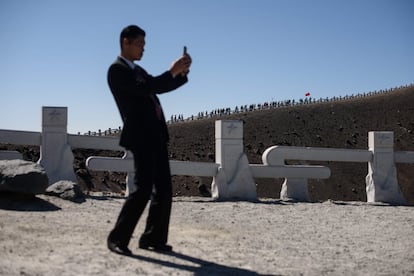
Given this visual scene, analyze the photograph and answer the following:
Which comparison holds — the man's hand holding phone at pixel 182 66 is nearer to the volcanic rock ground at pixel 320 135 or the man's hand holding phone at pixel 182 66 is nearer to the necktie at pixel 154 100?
the necktie at pixel 154 100

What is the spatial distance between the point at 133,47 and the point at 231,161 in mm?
6817

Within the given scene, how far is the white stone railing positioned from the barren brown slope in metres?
40.6

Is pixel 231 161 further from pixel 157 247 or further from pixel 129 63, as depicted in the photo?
pixel 129 63

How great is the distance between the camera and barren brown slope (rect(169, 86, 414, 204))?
59656mm

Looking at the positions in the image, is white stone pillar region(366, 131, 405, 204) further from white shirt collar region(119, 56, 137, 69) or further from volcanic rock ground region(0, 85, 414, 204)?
volcanic rock ground region(0, 85, 414, 204)

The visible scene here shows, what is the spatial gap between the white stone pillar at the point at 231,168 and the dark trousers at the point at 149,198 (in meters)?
6.28

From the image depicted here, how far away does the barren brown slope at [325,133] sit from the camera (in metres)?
59.7

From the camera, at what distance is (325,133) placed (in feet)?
257

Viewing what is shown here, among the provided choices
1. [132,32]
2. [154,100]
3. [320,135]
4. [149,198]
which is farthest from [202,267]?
[320,135]

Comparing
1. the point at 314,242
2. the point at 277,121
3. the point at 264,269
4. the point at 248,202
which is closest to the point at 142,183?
the point at 264,269

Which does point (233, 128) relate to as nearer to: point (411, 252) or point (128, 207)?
point (411, 252)

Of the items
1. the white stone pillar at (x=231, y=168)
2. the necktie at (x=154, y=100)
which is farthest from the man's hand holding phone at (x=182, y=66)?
the white stone pillar at (x=231, y=168)

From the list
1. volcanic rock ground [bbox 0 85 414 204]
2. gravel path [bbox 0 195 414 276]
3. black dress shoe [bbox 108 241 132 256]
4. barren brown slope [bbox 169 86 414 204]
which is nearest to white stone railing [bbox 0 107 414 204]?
gravel path [bbox 0 195 414 276]

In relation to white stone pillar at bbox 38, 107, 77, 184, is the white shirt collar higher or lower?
higher
